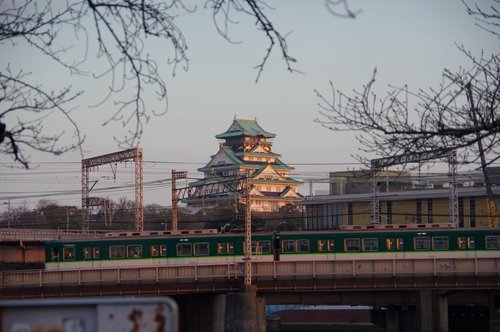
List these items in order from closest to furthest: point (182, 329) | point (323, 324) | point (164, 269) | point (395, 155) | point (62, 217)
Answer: point (395, 155)
point (164, 269)
point (182, 329)
point (323, 324)
point (62, 217)

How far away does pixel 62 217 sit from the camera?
224ft

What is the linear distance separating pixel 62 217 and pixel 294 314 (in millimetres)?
23641

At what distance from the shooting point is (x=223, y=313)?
1432 inches

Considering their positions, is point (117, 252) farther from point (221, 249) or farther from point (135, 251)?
point (221, 249)

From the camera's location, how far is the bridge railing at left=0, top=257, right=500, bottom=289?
3288 centimetres

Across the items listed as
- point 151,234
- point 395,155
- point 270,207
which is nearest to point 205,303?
point 151,234

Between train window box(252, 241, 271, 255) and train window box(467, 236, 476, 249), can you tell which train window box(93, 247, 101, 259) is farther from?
train window box(467, 236, 476, 249)

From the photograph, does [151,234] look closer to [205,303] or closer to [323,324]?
[205,303]

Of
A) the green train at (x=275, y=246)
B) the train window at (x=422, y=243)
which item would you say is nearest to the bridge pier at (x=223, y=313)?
the green train at (x=275, y=246)

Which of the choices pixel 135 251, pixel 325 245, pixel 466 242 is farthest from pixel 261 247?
pixel 466 242

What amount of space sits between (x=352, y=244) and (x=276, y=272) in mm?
4753

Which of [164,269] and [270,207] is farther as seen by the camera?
[270,207]

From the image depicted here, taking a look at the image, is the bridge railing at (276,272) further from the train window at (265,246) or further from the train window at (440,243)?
the train window at (265,246)

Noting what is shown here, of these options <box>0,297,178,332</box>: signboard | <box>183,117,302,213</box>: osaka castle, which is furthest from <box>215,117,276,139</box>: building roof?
<box>0,297,178,332</box>: signboard
